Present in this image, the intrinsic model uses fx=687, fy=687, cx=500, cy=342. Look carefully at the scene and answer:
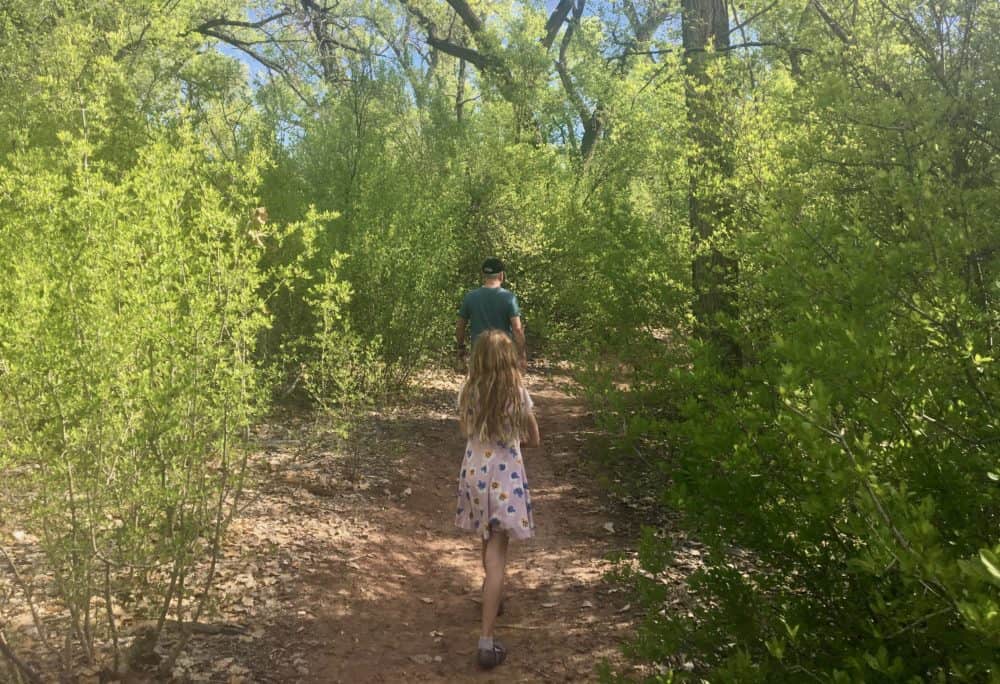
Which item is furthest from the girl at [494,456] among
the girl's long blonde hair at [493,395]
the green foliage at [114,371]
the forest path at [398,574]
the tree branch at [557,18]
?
the tree branch at [557,18]

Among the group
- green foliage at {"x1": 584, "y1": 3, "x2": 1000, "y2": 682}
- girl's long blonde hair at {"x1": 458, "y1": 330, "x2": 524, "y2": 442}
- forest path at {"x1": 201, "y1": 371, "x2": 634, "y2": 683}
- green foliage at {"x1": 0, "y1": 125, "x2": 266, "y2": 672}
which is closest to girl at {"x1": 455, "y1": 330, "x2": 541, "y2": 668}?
girl's long blonde hair at {"x1": 458, "y1": 330, "x2": 524, "y2": 442}

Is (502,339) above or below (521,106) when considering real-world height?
below

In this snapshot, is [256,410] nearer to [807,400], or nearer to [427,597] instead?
[427,597]

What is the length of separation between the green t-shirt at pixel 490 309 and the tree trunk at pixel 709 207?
4.76 ft

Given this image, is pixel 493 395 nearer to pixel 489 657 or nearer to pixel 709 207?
pixel 489 657

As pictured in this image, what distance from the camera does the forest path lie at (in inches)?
141

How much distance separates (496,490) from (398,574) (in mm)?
1476

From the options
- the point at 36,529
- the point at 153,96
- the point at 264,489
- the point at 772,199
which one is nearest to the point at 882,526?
the point at 772,199

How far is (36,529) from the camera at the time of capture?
304 cm

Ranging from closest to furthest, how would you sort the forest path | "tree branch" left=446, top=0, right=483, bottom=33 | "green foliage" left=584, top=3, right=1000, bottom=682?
"green foliage" left=584, top=3, right=1000, bottom=682 < the forest path < "tree branch" left=446, top=0, right=483, bottom=33

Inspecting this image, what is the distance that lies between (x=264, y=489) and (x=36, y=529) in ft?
8.19

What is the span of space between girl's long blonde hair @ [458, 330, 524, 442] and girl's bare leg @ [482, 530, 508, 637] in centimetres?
52

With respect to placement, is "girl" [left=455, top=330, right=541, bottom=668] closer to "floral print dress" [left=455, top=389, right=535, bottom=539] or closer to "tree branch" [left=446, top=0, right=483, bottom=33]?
"floral print dress" [left=455, top=389, right=535, bottom=539]

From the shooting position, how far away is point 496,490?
11.5 feet
